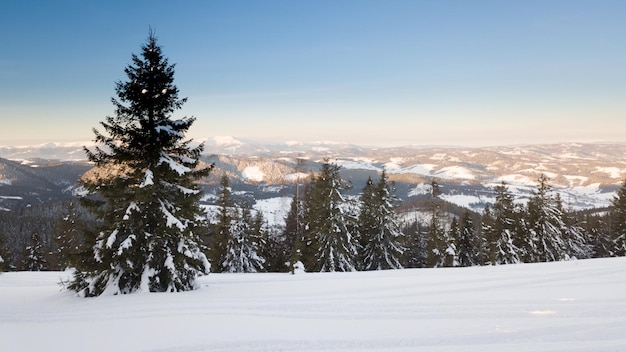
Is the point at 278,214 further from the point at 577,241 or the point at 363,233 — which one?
the point at 363,233

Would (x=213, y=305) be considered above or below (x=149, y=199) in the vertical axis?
below

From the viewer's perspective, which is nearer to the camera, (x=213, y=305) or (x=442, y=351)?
(x=442, y=351)

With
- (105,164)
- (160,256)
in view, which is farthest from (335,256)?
(105,164)

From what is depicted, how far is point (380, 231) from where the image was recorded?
91.7 ft

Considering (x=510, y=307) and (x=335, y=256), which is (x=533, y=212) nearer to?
(x=335, y=256)

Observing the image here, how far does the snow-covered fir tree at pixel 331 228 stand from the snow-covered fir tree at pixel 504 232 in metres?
12.8

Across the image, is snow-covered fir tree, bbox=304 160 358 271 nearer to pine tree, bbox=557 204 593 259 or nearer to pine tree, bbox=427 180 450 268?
pine tree, bbox=427 180 450 268

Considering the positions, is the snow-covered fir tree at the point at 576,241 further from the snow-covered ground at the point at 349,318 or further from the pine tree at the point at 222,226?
the pine tree at the point at 222,226

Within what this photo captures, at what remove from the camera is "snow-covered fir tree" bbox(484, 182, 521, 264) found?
94.0 ft

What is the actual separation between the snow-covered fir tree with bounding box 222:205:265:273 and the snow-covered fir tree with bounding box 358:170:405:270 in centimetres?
1002

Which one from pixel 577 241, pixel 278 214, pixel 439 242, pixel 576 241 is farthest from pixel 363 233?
pixel 278 214

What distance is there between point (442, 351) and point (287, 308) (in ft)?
13.7

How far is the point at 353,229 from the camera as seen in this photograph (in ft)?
92.6

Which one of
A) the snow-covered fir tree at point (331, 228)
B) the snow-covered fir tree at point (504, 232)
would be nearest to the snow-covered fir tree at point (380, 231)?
the snow-covered fir tree at point (331, 228)
